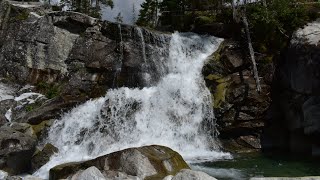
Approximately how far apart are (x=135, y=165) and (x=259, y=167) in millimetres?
7596

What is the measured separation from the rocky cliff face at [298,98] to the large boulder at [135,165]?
1106 centimetres

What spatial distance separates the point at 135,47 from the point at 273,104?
1187 cm

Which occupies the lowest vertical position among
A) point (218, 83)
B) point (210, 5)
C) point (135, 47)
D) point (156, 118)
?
point (156, 118)

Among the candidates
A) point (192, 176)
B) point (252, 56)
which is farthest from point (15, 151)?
point (252, 56)

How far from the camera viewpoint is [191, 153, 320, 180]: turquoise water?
58.7 ft

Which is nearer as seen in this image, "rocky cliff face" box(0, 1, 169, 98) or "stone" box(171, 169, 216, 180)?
"stone" box(171, 169, 216, 180)

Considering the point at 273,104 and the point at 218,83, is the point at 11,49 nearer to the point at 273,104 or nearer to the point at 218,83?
the point at 218,83

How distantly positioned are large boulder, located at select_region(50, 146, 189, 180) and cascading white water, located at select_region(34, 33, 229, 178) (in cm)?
591

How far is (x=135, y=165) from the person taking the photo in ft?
49.9

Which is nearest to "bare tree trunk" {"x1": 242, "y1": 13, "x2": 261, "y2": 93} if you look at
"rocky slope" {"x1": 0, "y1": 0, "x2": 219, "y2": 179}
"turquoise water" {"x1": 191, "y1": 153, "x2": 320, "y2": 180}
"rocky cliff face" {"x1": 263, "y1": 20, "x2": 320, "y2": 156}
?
"rocky cliff face" {"x1": 263, "y1": 20, "x2": 320, "y2": 156}

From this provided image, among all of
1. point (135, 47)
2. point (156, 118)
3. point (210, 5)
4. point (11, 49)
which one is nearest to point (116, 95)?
point (156, 118)

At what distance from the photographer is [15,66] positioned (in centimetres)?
3297

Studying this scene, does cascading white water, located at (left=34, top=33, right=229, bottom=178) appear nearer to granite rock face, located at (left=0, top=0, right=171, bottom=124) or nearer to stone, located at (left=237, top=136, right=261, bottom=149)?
stone, located at (left=237, top=136, right=261, bottom=149)

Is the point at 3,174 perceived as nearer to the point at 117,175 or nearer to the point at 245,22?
the point at 117,175
